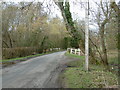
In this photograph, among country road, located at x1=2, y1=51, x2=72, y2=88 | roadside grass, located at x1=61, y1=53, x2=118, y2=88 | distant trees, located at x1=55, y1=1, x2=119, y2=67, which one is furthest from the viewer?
distant trees, located at x1=55, y1=1, x2=119, y2=67

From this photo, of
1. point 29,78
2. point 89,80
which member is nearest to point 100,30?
point 89,80

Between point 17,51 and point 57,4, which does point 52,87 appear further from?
point 17,51

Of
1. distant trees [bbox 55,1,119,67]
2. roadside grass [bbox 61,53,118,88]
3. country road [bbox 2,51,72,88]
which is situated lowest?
country road [bbox 2,51,72,88]

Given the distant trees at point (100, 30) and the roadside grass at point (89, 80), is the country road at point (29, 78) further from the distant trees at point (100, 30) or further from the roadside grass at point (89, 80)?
Answer: the distant trees at point (100, 30)

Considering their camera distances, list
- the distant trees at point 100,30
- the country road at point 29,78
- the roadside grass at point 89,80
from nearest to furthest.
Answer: the roadside grass at point 89,80
the country road at point 29,78
the distant trees at point 100,30

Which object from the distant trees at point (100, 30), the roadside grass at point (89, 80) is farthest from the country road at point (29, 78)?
the distant trees at point (100, 30)

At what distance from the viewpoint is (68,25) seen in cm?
1104

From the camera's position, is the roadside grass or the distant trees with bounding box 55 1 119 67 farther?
the distant trees with bounding box 55 1 119 67

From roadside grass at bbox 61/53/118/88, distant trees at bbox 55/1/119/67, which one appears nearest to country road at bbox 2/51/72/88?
roadside grass at bbox 61/53/118/88

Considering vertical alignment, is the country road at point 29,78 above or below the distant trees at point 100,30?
below

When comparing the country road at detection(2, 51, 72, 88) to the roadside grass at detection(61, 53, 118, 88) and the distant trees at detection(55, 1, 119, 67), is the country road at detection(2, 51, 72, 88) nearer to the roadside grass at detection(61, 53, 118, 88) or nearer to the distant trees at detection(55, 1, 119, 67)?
the roadside grass at detection(61, 53, 118, 88)

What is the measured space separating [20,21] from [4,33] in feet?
10.3

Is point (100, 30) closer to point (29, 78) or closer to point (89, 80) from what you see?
point (89, 80)

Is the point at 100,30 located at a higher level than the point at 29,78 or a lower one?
higher
